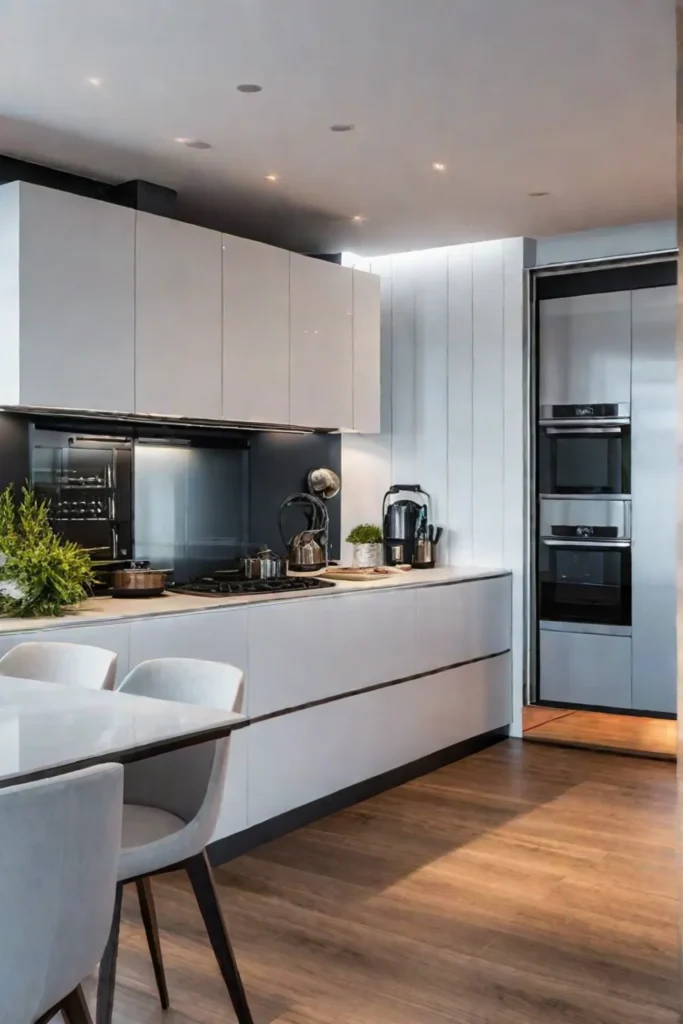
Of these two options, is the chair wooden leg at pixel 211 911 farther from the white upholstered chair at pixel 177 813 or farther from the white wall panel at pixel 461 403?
the white wall panel at pixel 461 403

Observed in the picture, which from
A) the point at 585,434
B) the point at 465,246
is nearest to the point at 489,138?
the point at 465,246

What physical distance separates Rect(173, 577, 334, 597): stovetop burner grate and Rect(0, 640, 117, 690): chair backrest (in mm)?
1172

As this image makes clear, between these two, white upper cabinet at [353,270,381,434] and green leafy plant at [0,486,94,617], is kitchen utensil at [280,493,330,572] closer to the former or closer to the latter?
white upper cabinet at [353,270,381,434]

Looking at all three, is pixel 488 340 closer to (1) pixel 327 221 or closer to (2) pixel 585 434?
(2) pixel 585 434

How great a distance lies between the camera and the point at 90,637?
10.9 feet

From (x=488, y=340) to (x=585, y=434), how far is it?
0.72m

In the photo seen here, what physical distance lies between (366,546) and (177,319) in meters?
1.79

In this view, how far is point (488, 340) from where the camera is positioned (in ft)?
18.4

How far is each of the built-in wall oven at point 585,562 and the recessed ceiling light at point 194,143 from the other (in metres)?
2.73

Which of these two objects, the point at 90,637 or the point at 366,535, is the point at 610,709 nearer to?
the point at 366,535

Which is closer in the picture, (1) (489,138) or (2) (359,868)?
(2) (359,868)

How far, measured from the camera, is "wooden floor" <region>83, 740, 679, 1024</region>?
2.71 meters

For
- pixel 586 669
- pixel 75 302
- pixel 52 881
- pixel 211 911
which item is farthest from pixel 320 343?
pixel 52 881

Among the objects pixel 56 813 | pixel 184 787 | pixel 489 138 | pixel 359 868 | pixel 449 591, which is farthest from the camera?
pixel 449 591
